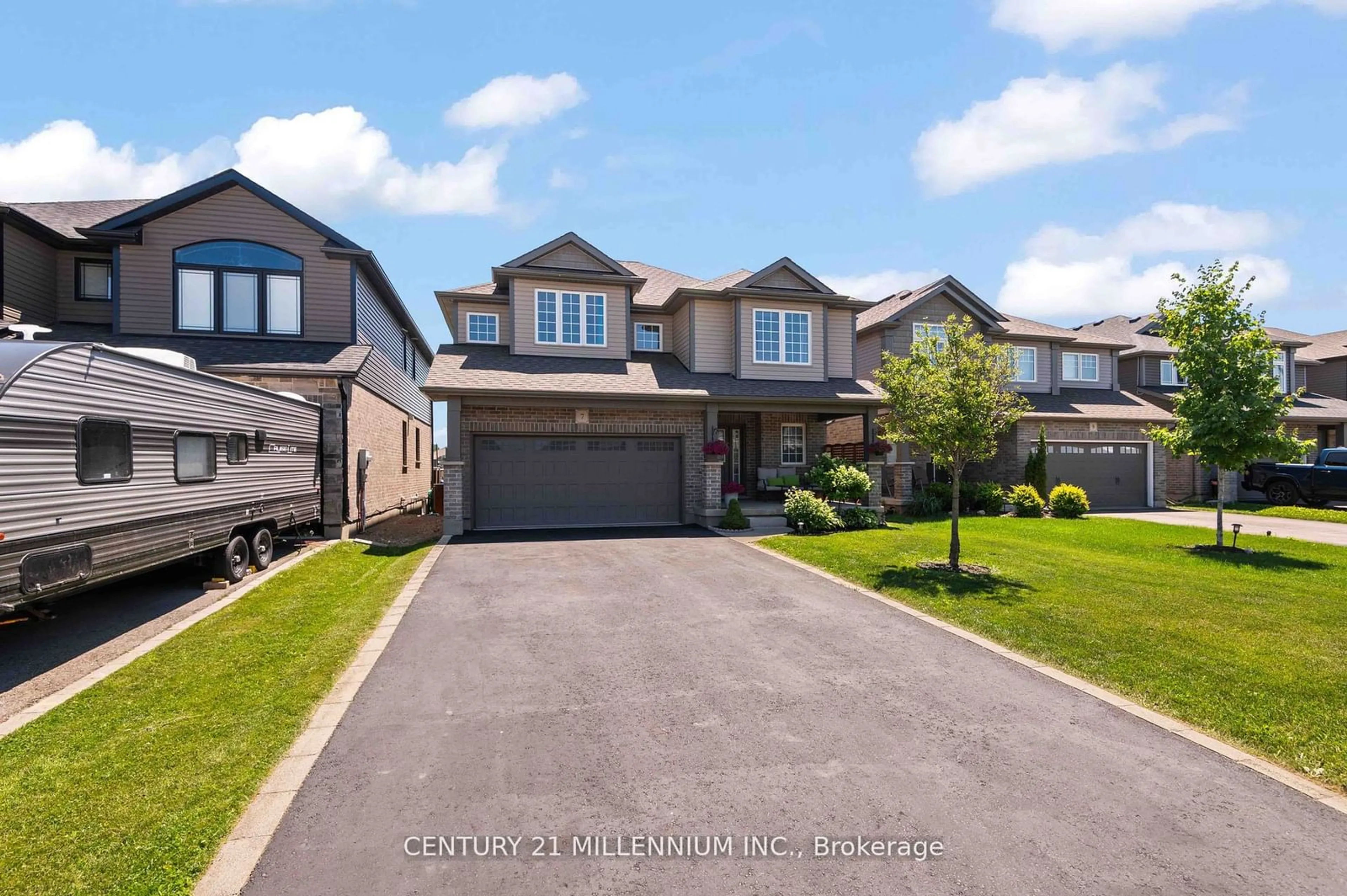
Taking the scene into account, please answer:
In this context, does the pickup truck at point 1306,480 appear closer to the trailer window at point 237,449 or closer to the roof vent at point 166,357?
the trailer window at point 237,449

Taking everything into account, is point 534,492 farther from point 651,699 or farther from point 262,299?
point 651,699

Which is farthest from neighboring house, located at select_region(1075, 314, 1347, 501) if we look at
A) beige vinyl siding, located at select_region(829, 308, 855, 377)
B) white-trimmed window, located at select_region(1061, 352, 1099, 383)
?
beige vinyl siding, located at select_region(829, 308, 855, 377)

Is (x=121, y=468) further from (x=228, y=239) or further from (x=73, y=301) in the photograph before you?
(x=73, y=301)

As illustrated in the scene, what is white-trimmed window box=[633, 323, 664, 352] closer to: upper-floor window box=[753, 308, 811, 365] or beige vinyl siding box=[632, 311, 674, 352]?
beige vinyl siding box=[632, 311, 674, 352]

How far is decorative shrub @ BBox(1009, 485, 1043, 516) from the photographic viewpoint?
65.5 ft

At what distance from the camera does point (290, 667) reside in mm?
6441

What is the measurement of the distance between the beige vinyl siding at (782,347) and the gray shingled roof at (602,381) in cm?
26

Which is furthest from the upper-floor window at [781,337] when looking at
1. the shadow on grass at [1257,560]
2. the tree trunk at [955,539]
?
the shadow on grass at [1257,560]

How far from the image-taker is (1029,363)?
80.7 feet

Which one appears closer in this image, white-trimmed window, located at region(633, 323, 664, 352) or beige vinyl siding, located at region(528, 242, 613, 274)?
beige vinyl siding, located at region(528, 242, 613, 274)

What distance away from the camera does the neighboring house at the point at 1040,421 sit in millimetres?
22188

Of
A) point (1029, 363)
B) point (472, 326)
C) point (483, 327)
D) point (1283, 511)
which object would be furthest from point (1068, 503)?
point (472, 326)

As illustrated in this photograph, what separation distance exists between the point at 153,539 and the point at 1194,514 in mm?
26834

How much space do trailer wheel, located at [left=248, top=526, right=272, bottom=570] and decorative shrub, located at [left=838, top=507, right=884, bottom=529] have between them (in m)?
12.7
